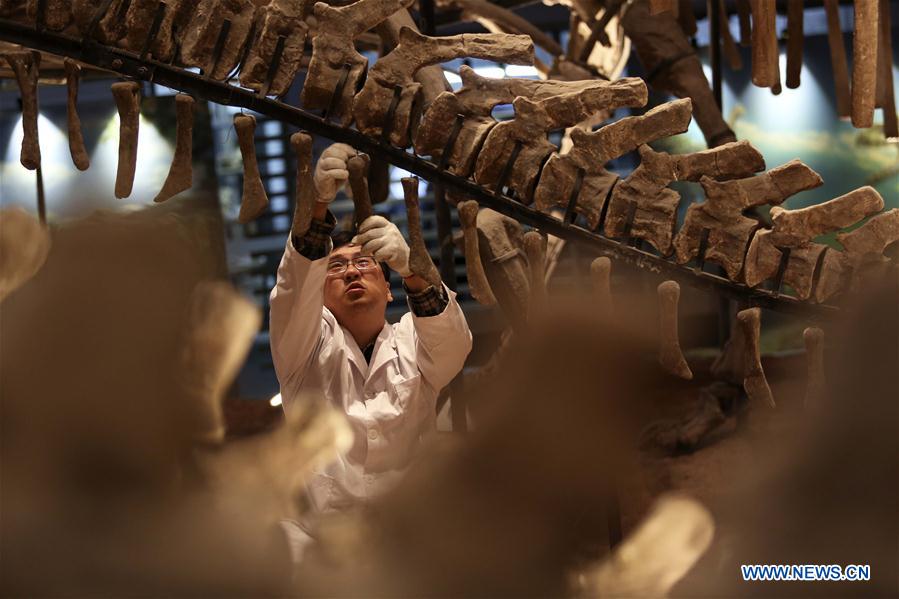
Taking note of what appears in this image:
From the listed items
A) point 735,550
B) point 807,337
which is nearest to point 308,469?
point 735,550

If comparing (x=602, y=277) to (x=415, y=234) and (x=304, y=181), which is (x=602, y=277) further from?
(x=304, y=181)

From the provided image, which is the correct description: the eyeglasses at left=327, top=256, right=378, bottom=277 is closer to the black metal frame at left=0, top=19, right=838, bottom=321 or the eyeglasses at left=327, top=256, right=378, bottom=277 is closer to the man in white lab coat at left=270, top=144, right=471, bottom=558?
the man in white lab coat at left=270, top=144, right=471, bottom=558

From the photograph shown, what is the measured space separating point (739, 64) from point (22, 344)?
2677 mm

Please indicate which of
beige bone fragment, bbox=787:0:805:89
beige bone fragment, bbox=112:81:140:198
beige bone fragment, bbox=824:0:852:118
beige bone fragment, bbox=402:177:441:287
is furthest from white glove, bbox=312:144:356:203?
beige bone fragment, bbox=824:0:852:118

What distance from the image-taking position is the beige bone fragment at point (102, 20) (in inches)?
74.1

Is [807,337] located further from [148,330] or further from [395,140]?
[148,330]

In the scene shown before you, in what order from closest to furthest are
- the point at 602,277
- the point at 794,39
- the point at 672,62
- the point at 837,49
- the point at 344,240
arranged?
the point at 602,277
the point at 344,240
the point at 794,39
the point at 837,49
the point at 672,62

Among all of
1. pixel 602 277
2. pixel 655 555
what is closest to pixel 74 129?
pixel 602 277

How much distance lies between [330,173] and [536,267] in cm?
48

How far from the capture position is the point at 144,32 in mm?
1882

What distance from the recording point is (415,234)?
1.87m

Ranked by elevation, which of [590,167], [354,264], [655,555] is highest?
[590,167]

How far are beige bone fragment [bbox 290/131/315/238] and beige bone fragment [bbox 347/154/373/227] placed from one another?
75 millimetres

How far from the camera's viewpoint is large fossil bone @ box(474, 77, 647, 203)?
184 centimetres
